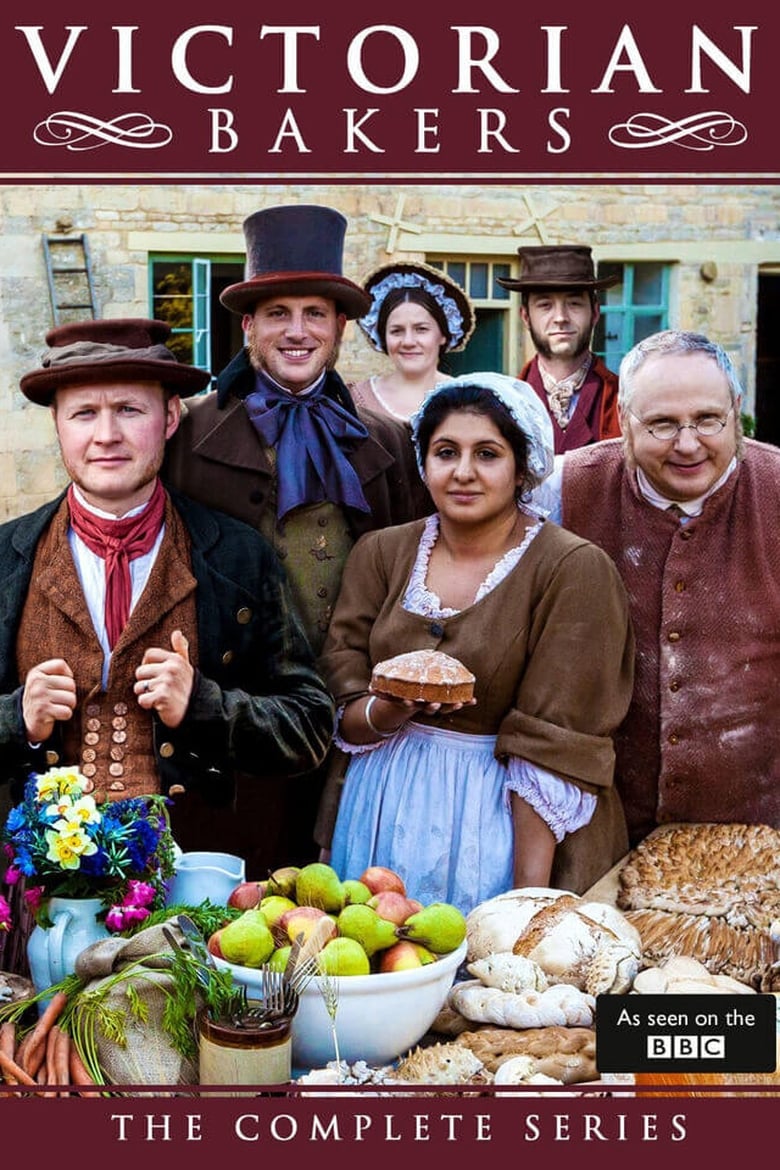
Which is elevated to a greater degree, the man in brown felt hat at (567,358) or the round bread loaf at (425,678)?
the man in brown felt hat at (567,358)

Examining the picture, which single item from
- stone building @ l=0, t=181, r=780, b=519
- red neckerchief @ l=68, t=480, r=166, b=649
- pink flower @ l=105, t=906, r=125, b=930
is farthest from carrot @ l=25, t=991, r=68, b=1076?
stone building @ l=0, t=181, r=780, b=519

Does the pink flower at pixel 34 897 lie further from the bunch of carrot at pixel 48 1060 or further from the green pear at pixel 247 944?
the green pear at pixel 247 944

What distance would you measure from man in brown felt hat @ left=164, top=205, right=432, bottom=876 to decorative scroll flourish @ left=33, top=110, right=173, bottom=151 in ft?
1.57

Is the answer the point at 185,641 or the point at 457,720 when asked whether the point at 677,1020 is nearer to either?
the point at 457,720

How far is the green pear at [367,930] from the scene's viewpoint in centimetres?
302

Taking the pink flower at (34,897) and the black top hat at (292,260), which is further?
the black top hat at (292,260)

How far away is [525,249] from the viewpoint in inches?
238

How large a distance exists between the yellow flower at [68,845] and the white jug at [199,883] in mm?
324

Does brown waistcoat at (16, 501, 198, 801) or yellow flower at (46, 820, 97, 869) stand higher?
brown waistcoat at (16, 501, 198, 801)

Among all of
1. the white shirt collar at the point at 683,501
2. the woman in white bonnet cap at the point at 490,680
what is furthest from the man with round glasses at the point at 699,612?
the woman in white bonnet cap at the point at 490,680

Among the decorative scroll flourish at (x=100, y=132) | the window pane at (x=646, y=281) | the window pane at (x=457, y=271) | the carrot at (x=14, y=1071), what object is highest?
the window pane at (x=646, y=281)

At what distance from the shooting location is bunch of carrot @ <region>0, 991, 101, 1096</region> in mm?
2949

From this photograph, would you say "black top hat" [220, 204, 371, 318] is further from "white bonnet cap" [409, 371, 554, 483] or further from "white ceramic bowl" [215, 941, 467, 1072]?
"white ceramic bowl" [215, 941, 467, 1072]

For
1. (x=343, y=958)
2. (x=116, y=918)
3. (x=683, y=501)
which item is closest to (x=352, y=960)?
(x=343, y=958)
